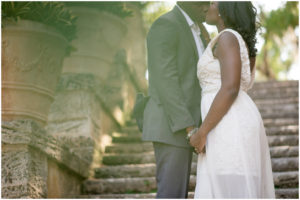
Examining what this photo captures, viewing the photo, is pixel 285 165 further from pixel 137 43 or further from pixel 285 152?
pixel 137 43

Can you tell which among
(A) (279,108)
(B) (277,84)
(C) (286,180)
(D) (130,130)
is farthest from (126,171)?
(B) (277,84)

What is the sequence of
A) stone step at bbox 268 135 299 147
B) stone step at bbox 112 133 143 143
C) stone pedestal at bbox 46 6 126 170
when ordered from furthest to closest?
stone step at bbox 112 133 143 143 → stone step at bbox 268 135 299 147 → stone pedestal at bbox 46 6 126 170

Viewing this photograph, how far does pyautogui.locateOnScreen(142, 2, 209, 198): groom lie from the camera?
2611mm

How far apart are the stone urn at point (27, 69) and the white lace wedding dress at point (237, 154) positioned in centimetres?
167

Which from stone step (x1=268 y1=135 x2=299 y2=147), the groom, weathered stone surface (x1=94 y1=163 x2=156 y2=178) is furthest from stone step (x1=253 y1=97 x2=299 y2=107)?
the groom

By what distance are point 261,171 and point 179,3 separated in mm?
1186

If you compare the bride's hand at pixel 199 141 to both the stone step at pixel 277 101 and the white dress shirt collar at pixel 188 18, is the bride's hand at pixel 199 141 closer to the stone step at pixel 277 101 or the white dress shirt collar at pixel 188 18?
the white dress shirt collar at pixel 188 18

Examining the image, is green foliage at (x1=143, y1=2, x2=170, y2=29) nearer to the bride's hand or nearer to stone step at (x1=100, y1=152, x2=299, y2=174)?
stone step at (x1=100, y1=152, x2=299, y2=174)

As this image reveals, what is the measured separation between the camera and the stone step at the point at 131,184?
4.48 meters

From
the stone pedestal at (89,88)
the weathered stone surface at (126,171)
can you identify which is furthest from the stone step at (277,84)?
the weathered stone surface at (126,171)

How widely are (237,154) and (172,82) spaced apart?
0.60m

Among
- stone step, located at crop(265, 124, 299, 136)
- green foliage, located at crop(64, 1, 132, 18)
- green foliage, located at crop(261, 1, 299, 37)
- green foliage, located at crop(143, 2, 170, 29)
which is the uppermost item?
green foliage, located at crop(261, 1, 299, 37)

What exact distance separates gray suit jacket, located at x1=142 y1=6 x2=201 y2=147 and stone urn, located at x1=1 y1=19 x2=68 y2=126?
4.09 ft

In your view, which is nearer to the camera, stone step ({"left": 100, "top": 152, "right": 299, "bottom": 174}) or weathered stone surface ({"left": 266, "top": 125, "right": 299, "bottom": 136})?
stone step ({"left": 100, "top": 152, "right": 299, "bottom": 174})
